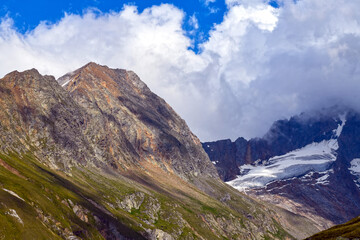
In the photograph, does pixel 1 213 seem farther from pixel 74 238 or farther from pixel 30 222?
pixel 74 238

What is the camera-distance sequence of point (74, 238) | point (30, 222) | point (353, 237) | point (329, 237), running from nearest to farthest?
point (353, 237) < point (329, 237) < point (30, 222) < point (74, 238)

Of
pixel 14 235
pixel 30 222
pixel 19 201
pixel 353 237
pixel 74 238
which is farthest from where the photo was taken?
pixel 74 238

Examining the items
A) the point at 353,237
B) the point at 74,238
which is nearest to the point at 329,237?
the point at 353,237

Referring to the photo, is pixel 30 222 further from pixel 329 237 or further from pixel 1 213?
pixel 329 237

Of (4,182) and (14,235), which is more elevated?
(4,182)

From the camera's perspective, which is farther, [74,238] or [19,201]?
[74,238]

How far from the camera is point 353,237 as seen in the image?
345 feet

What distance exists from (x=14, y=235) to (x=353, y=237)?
4143 inches

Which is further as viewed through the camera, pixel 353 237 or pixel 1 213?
→ pixel 1 213

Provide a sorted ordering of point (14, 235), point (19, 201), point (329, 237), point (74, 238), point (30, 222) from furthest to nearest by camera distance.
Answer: point (74, 238), point (19, 201), point (30, 222), point (14, 235), point (329, 237)

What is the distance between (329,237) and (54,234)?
107493mm

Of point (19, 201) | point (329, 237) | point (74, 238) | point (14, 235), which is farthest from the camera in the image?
point (74, 238)

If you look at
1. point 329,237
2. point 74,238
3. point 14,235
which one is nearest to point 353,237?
point 329,237

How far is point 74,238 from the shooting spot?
632 feet
